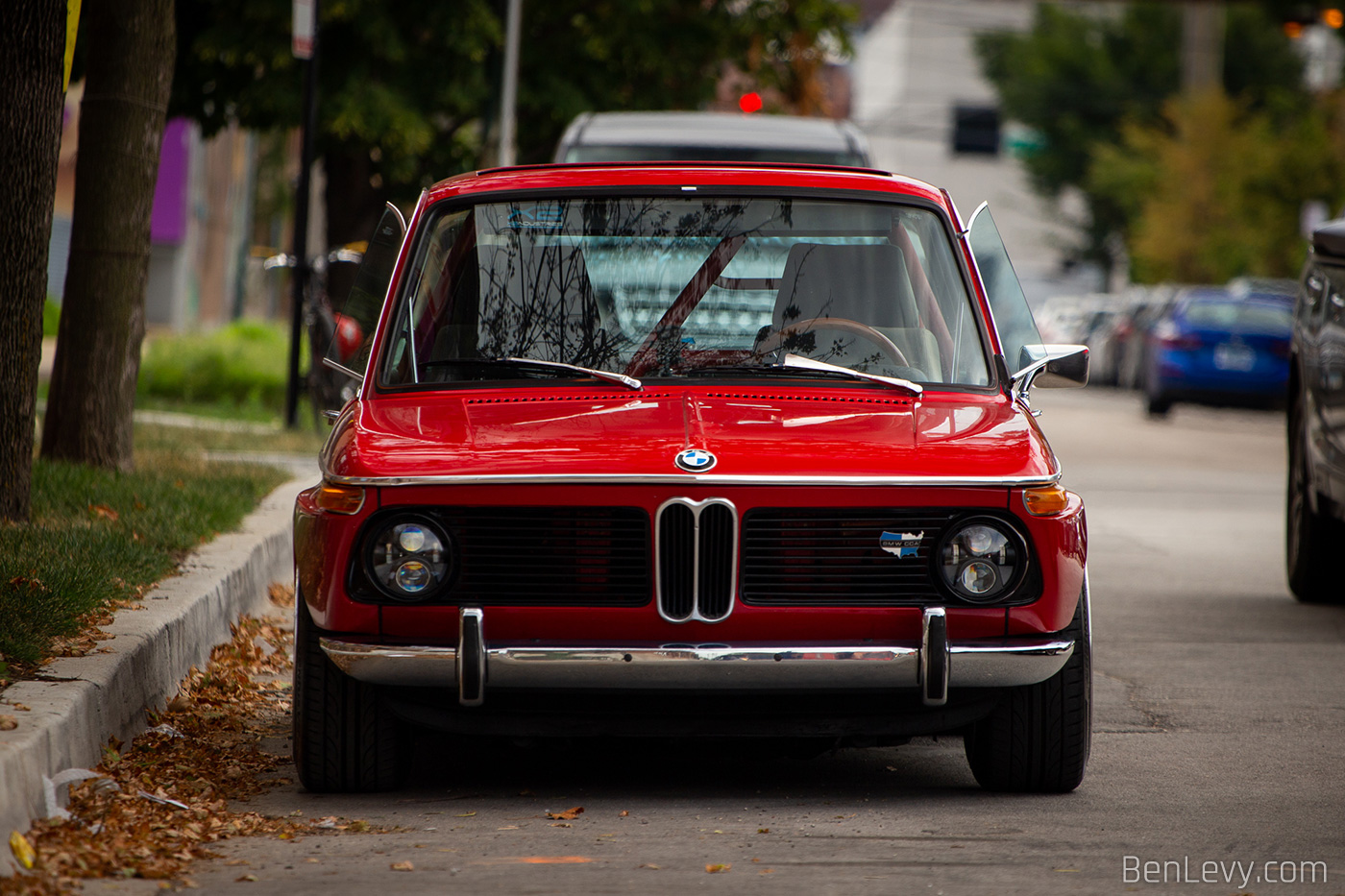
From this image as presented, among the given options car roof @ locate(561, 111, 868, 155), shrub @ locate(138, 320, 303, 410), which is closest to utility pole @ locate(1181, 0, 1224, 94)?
shrub @ locate(138, 320, 303, 410)

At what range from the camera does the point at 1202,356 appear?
23.5 metres

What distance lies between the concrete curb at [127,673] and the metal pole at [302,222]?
226 inches

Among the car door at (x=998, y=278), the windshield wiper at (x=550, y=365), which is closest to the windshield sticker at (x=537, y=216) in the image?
the windshield wiper at (x=550, y=365)

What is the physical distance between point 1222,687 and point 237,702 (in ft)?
11.5

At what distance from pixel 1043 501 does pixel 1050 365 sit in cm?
90

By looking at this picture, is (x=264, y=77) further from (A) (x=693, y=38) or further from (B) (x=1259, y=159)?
(B) (x=1259, y=159)

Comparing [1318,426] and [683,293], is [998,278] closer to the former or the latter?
[683,293]

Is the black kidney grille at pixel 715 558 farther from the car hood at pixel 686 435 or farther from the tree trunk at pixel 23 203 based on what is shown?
the tree trunk at pixel 23 203

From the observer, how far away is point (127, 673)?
18.5 feet

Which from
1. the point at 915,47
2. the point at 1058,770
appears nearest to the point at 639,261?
the point at 1058,770

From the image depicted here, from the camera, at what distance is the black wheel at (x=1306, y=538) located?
362 inches

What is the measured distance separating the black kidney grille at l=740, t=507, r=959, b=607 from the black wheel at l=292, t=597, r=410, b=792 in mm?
1047

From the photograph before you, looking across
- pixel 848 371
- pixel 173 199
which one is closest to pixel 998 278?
pixel 848 371

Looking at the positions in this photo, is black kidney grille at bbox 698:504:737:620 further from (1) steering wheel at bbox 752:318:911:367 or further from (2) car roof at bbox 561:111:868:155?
(2) car roof at bbox 561:111:868:155
